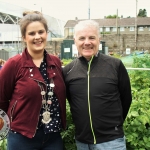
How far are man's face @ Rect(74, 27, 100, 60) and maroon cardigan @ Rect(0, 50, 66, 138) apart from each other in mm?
334

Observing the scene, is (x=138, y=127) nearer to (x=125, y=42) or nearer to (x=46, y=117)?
(x=46, y=117)

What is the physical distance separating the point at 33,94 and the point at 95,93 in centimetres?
48

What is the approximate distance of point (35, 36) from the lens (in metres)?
2.47

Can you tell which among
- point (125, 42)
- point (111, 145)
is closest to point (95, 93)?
point (111, 145)

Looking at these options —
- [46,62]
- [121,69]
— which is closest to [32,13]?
[46,62]

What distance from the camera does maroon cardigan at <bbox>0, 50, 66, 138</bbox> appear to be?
7.79 ft

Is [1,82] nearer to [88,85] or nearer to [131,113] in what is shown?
[88,85]

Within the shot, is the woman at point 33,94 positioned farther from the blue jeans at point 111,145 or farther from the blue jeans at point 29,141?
the blue jeans at point 111,145

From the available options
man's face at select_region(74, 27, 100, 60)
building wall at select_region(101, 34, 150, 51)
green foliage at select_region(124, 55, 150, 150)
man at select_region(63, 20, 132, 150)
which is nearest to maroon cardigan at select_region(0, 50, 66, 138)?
man at select_region(63, 20, 132, 150)

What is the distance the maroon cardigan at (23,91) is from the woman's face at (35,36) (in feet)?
0.30

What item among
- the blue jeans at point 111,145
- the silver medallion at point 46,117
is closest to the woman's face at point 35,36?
the silver medallion at point 46,117

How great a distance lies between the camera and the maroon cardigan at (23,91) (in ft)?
7.79

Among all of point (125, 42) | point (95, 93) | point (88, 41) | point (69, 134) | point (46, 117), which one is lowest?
point (125, 42)

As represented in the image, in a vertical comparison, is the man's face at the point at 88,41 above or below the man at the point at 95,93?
above
